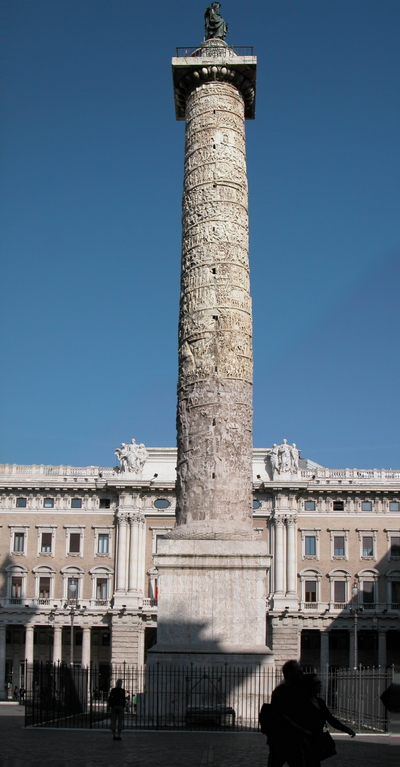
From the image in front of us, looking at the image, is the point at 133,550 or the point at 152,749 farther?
the point at 133,550

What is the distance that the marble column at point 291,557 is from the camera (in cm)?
3772

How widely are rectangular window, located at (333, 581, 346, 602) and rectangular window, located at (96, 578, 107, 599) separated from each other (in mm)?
9944

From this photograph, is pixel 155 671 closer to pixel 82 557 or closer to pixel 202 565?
pixel 202 565

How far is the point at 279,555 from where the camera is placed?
38375 mm

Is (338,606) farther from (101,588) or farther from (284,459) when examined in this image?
(101,588)

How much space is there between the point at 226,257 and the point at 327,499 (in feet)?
80.3

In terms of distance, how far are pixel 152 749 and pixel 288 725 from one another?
535 cm

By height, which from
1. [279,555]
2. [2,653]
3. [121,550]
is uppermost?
[121,550]

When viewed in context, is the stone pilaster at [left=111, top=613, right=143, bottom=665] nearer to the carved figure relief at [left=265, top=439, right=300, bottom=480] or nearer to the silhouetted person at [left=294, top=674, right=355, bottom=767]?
the carved figure relief at [left=265, top=439, right=300, bottom=480]

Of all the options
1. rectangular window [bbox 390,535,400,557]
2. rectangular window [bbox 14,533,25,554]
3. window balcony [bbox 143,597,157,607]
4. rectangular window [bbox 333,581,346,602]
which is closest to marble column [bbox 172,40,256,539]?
window balcony [bbox 143,597,157,607]

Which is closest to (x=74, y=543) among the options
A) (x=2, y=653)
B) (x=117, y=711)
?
(x=2, y=653)

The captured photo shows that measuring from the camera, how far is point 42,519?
39.8m

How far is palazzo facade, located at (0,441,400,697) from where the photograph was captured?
1490 inches

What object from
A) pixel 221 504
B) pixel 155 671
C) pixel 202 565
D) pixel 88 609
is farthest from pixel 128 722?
pixel 88 609
